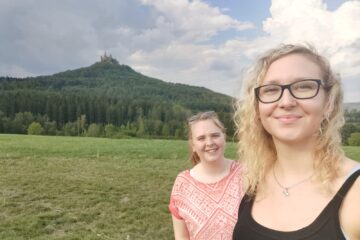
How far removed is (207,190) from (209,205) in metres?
0.12

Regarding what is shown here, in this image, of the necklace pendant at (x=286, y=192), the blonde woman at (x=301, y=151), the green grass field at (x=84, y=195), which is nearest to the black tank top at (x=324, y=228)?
the blonde woman at (x=301, y=151)

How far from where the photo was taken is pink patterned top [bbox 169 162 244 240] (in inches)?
108

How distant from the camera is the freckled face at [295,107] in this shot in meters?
1.58

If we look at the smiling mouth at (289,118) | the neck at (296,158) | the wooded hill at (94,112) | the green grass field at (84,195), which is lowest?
the green grass field at (84,195)

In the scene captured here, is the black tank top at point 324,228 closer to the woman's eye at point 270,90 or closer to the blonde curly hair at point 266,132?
the blonde curly hair at point 266,132

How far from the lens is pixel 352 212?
1.39 meters

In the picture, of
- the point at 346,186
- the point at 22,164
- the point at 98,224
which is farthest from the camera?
the point at 22,164

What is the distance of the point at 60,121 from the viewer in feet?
291

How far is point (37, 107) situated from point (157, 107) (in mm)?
26655

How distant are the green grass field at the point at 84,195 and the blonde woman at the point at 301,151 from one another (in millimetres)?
5476

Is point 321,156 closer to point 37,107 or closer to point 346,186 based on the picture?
point 346,186

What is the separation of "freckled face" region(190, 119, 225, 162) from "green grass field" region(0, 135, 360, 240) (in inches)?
162

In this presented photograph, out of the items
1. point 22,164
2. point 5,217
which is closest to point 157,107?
→ point 22,164

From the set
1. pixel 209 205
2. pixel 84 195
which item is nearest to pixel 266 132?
pixel 209 205
